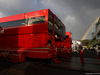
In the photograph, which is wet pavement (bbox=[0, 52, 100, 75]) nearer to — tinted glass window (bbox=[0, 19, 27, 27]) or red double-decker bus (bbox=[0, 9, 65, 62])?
red double-decker bus (bbox=[0, 9, 65, 62])

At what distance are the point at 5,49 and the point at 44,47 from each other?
422 centimetres

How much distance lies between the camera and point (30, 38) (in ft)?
25.2

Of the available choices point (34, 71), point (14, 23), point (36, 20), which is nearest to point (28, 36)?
point (36, 20)

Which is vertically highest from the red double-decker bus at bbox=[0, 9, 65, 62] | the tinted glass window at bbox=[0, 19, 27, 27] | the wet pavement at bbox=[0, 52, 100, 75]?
the tinted glass window at bbox=[0, 19, 27, 27]

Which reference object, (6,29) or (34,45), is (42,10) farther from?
(6,29)

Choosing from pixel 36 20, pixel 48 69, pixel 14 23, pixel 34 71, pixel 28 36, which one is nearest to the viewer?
pixel 34 71

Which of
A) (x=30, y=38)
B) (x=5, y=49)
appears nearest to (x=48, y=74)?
(x=30, y=38)

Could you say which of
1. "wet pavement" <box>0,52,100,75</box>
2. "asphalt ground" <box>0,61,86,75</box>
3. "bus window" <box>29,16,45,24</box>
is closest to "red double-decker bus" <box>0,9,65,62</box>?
"bus window" <box>29,16,45,24</box>

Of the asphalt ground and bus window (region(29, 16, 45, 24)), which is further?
bus window (region(29, 16, 45, 24))

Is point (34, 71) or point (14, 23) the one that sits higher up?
point (14, 23)

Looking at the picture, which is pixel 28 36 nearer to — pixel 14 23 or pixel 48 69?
pixel 14 23

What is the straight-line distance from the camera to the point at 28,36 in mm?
7805

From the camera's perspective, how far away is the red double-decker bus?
A: 23.6 feet

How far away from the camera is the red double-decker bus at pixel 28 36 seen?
7180mm
